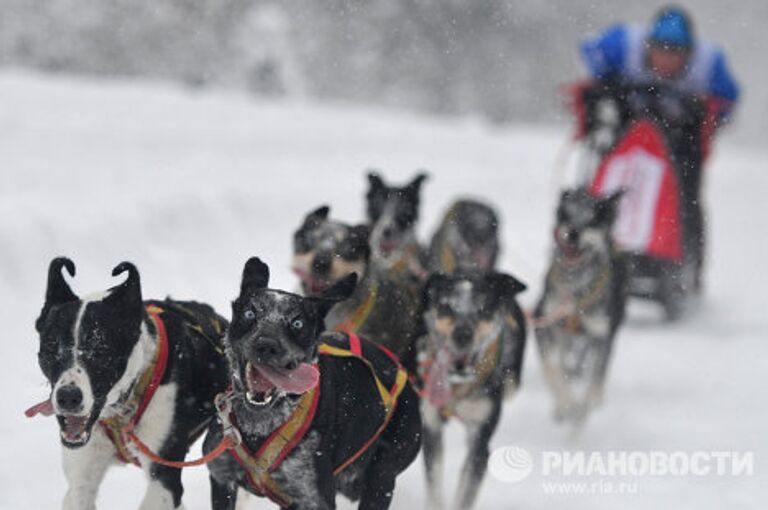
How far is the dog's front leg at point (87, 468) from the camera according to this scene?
3.14 meters

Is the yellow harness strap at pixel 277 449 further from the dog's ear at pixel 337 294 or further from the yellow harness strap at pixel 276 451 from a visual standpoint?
the dog's ear at pixel 337 294

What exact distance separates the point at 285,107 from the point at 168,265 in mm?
9122

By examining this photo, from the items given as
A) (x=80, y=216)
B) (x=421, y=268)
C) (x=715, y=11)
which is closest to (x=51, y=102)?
(x=80, y=216)

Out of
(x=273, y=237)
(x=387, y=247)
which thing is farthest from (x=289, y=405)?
(x=273, y=237)

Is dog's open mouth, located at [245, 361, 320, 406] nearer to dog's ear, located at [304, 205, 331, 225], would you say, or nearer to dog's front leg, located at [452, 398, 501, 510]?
dog's front leg, located at [452, 398, 501, 510]

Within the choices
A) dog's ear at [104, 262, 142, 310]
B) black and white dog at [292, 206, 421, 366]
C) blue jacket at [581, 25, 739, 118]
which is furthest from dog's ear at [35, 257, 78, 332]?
blue jacket at [581, 25, 739, 118]

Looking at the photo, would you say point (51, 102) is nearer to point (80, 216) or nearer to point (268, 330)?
point (80, 216)

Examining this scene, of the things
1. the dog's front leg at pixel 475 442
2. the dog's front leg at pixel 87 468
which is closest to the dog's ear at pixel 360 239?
the dog's front leg at pixel 475 442

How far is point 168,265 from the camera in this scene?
24.4 feet

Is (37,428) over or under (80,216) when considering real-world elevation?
under

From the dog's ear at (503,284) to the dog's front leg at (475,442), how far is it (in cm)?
43

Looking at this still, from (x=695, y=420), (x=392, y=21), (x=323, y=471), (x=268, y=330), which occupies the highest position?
(x=392, y=21)

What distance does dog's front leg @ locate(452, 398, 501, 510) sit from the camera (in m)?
4.22

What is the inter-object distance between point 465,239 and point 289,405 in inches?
123
